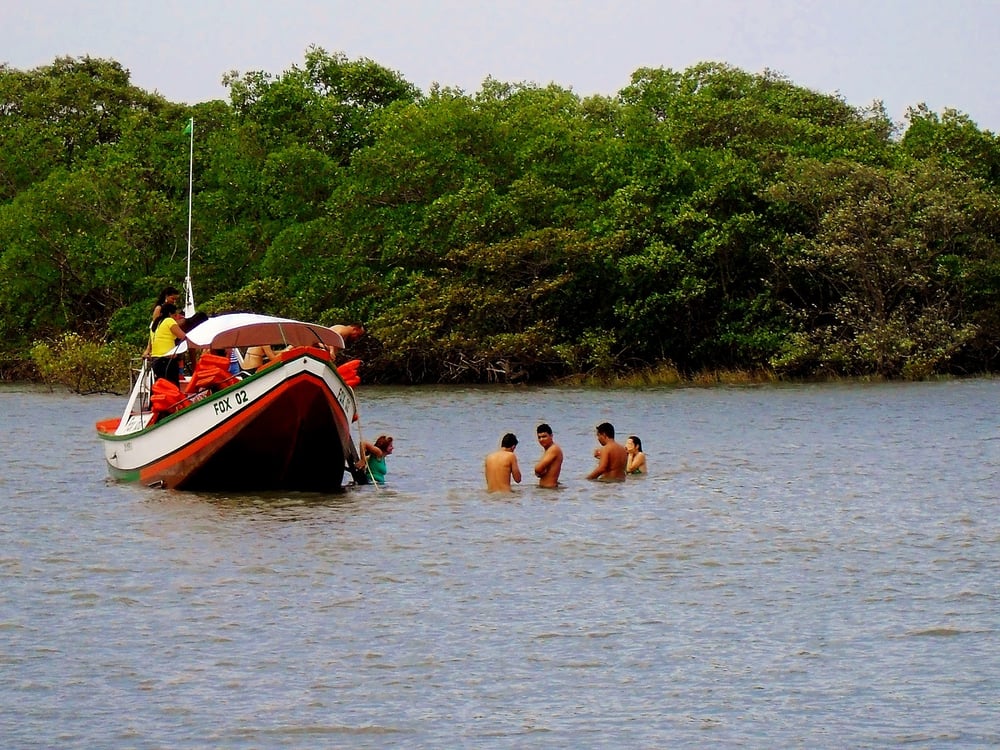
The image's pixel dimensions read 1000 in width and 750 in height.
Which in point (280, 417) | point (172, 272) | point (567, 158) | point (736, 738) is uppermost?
point (567, 158)

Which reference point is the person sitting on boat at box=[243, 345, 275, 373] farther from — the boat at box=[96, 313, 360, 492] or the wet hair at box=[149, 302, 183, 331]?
the wet hair at box=[149, 302, 183, 331]

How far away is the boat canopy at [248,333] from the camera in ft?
71.0

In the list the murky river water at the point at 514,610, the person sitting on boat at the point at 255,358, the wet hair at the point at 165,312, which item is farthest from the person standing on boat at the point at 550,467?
the wet hair at the point at 165,312

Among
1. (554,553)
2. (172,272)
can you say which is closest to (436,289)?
(172,272)

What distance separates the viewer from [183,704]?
11414 millimetres

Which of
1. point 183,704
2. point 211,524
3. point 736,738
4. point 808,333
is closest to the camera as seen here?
point 736,738

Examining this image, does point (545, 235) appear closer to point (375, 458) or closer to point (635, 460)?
point (635, 460)

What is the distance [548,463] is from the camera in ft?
76.4

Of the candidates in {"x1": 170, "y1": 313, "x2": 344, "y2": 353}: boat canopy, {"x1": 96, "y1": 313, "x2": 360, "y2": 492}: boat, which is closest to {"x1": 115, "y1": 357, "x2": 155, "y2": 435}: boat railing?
{"x1": 96, "y1": 313, "x2": 360, "y2": 492}: boat

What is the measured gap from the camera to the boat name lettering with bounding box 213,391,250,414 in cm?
2139

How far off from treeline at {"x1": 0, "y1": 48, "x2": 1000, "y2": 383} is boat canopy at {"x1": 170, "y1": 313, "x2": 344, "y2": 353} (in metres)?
26.9

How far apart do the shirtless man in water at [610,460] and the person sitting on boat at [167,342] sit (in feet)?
20.2

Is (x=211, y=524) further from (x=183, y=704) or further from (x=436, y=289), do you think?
(x=436, y=289)

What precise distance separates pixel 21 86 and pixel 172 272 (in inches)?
527
